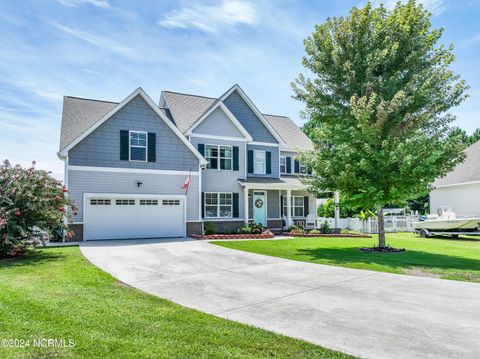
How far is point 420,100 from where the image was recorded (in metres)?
14.4

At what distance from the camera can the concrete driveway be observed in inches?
192

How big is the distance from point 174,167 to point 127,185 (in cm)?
275

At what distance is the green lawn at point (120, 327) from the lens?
169 inches

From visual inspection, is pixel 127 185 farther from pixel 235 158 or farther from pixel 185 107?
pixel 185 107

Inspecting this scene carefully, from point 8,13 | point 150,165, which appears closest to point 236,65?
point 150,165

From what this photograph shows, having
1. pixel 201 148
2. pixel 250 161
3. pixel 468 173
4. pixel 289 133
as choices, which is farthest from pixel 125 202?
pixel 468 173

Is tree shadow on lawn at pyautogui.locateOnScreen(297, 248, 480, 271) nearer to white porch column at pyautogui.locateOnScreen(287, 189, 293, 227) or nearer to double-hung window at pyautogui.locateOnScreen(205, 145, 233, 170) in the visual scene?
white porch column at pyautogui.locateOnScreen(287, 189, 293, 227)

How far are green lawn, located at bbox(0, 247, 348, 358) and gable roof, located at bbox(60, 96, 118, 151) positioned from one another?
1294 centimetres

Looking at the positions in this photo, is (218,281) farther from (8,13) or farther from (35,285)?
(8,13)

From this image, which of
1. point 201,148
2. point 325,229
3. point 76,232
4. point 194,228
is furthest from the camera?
point 325,229

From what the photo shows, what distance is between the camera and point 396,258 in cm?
1296

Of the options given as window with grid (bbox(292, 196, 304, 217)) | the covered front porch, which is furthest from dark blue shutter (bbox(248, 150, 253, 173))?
window with grid (bbox(292, 196, 304, 217))

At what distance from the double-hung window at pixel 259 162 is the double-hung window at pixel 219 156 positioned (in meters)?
2.02

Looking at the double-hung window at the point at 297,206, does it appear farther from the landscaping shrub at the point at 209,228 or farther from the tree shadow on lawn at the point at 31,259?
the tree shadow on lawn at the point at 31,259
